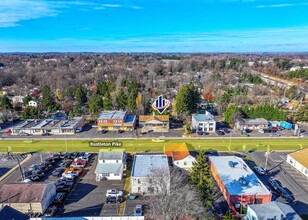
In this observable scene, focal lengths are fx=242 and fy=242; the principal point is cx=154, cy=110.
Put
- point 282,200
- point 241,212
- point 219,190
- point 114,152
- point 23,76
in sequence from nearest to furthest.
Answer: point 241,212
point 282,200
point 219,190
point 114,152
point 23,76

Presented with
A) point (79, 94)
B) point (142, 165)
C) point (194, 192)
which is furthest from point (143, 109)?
point (194, 192)

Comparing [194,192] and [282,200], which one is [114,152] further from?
[282,200]

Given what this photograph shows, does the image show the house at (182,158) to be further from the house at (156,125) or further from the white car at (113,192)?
the house at (156,125)

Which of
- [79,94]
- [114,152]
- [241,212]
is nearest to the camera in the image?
[241,212]

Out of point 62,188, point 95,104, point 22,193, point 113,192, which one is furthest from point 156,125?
point 22,193

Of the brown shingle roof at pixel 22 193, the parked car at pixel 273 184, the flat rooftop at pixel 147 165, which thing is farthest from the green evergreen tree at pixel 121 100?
the parked car at pixel 273 184

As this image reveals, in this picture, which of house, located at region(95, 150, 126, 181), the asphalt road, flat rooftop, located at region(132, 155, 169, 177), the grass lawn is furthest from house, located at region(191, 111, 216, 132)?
house, located at region(95, 150, 126, 181)

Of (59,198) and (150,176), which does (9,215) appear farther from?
(150,176)
